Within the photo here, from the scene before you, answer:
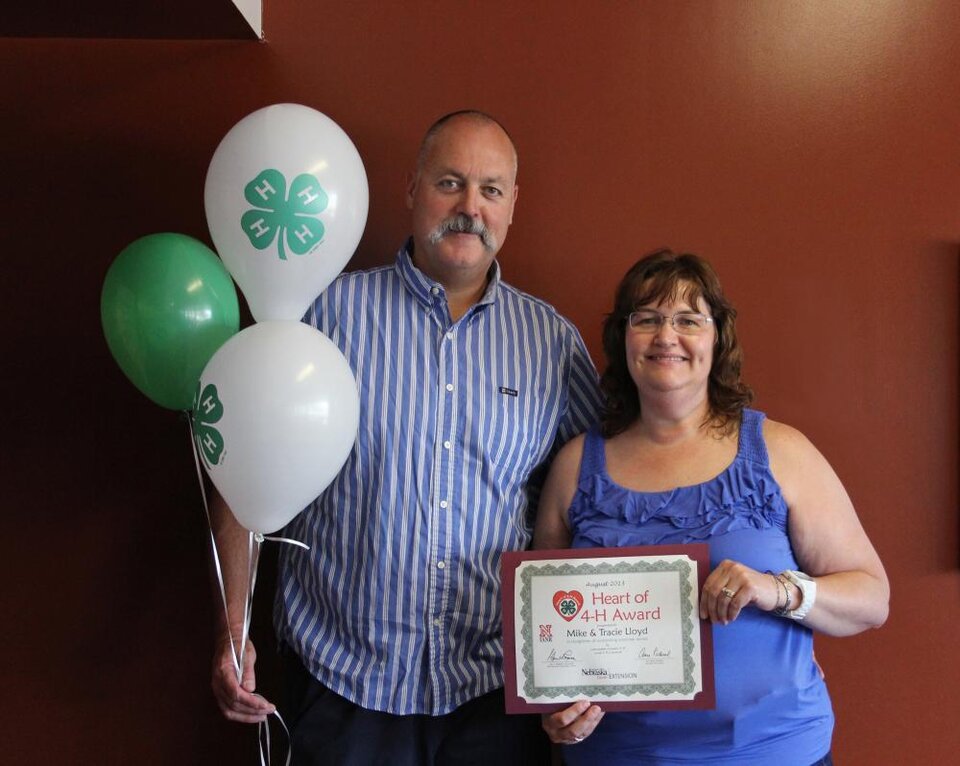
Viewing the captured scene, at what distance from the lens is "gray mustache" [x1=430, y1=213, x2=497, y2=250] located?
1.84m

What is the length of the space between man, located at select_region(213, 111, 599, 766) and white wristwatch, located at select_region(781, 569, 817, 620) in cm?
51

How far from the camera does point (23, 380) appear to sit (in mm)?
2156

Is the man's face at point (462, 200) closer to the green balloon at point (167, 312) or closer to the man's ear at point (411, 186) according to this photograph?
the man's ear at point (411, 186)

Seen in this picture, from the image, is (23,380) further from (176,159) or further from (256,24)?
(256,24)

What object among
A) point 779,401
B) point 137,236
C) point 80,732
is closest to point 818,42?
point 779,401

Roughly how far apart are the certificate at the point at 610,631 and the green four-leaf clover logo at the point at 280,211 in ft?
2.20

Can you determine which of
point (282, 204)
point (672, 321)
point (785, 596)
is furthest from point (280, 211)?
point (785, 596)

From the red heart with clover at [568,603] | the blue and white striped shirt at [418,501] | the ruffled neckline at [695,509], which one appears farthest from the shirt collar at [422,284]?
the red heart with clover at [568,603]

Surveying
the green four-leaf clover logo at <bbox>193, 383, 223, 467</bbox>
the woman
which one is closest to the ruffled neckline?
the woman

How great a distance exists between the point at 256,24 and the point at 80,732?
5.30 feet

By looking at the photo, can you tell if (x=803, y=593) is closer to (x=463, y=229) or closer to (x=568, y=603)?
(x=568, y=603)

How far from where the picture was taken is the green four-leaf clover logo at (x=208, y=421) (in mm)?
1558

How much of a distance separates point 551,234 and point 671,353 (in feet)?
1.88
